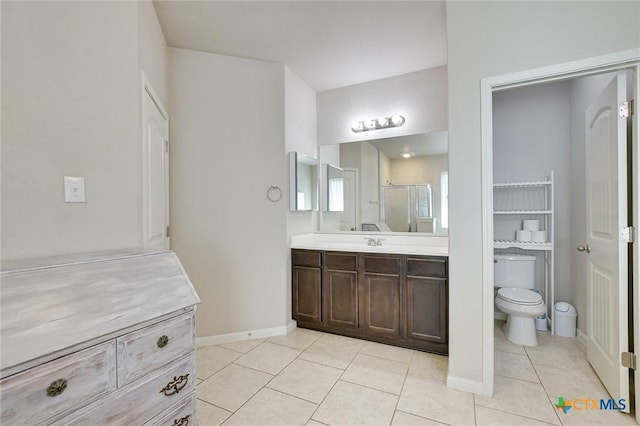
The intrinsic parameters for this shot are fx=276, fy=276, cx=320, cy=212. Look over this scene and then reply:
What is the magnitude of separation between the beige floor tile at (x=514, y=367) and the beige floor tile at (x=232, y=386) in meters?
1.77

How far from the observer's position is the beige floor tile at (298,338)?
2.57m

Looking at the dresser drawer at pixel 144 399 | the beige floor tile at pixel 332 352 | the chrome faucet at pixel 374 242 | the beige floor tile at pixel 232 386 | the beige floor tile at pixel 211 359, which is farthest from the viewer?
the chrome faucet at pixel 374 242

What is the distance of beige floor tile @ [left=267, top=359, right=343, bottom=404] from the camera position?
1853 mm

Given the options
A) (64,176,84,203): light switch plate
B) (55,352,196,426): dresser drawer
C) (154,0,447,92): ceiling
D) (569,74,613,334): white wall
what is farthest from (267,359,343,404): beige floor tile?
(154,0,447,92): ceiling

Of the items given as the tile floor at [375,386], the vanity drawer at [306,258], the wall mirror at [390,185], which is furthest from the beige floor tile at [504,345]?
the vanity drawer at [306,258]

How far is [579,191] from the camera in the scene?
264cm

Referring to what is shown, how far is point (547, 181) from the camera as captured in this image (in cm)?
282

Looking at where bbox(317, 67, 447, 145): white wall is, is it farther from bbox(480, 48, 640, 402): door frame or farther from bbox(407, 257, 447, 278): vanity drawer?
bbox(407, 257, 447, 278): vanity drawer

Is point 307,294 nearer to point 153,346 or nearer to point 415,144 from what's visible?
point 153,346

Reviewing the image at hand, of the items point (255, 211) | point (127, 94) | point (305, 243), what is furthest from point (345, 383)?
point (127, 94)

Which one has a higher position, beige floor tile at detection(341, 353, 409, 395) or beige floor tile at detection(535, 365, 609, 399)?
beige floor tile at detection(535, 365, 609, 399)


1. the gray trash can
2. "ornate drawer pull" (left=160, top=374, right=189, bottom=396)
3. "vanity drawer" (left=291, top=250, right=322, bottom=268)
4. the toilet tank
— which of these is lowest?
the gray trash can

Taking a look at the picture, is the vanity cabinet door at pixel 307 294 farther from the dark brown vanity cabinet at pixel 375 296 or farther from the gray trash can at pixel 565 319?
the gray trash can at pixel 565 319

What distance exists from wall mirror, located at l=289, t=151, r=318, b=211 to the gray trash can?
Answer: 2.65m
